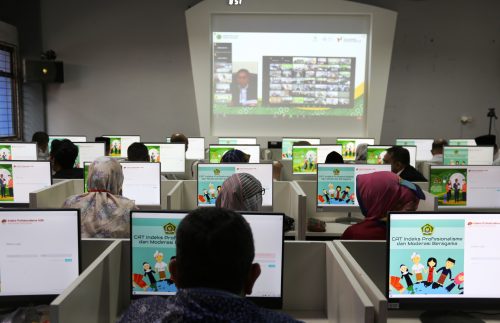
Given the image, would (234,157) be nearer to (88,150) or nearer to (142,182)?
(142,182)

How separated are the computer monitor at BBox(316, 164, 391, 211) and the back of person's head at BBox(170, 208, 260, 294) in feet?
9.44

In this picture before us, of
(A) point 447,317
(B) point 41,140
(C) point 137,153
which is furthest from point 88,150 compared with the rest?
(A) point 447,317

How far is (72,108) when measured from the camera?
9266 millimetres

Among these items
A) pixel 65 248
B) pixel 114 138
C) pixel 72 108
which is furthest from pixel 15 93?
pixel 65 248

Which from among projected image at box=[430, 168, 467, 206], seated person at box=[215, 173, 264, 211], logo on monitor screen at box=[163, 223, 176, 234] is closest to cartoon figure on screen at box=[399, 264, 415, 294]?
seated person at box=[215, 173, 264, 211]

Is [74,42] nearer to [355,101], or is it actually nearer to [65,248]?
[355,101]

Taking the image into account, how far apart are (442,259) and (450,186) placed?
199 cm

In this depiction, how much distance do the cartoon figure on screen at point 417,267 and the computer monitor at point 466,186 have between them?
1921 mm

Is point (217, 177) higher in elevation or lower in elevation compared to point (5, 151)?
lower

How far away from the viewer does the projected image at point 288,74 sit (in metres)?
8.87

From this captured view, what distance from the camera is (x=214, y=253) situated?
0.99 m

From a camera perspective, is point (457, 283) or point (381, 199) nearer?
point (457, 283)

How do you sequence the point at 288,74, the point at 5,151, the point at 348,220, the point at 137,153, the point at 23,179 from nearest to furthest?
the point at 23,179, the point at 348,220, the point at 137,153, the point at 5,151, the point at 288,74

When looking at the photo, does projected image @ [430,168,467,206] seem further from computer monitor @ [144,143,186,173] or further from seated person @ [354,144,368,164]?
computer monitor @ [144,143,186,173]
